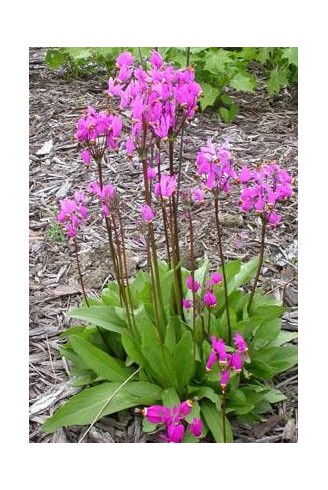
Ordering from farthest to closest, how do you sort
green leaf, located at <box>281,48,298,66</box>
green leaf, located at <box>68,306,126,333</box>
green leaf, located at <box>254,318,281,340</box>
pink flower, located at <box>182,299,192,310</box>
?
1. green leaf, located at <box>281,48,298,66</box>
2. green leaf, located at <box>254,318,281,340</box>
3. green leaf, located at <box>68,306,126,333</box>
4. pink flower, located at <box>182,299,192,310</box>

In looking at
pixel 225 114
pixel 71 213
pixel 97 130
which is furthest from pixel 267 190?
pixel 225 114

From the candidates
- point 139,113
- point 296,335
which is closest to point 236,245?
point 296,335

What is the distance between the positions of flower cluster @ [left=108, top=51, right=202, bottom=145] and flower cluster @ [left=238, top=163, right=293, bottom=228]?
33cm

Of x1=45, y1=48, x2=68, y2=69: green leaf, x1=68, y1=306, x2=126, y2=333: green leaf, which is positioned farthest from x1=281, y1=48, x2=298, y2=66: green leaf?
x1=68, y1=306, x2=126, y2=333: green leaf

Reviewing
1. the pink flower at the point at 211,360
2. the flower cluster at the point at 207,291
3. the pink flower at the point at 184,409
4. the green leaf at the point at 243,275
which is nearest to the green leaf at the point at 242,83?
the green leaf at the point at 243,275

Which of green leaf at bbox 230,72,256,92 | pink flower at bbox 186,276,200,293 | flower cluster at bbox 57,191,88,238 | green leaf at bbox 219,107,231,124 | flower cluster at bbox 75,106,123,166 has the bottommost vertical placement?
pink flower at bbox 186,276,200,293

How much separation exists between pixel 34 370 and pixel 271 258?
1.20 m

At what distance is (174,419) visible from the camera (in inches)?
83.2

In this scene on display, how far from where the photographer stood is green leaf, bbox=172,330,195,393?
2172 millimetres

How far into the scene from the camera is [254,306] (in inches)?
97.2

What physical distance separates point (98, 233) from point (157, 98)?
146 cm

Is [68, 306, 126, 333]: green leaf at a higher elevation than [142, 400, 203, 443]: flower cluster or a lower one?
higher

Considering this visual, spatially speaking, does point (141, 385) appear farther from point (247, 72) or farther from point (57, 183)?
point (247, 72)

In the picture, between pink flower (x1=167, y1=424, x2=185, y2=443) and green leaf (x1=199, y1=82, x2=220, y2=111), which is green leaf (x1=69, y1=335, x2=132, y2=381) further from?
green leaf (x1=199, y1=82, x2=220, y2=111)
